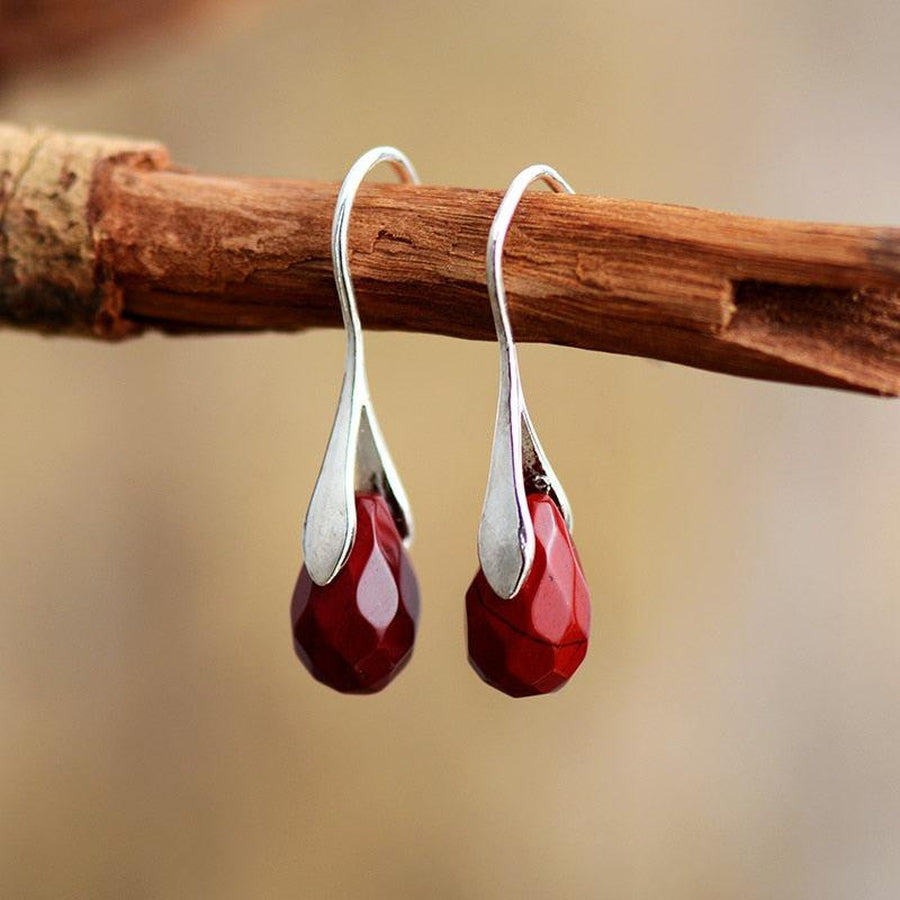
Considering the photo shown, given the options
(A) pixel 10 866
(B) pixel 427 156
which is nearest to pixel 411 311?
(B) pixel 427 156

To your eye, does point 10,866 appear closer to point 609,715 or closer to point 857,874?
point 609,715

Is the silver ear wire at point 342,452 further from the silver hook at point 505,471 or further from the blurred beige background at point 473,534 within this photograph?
the blurred beige background at point 473,534

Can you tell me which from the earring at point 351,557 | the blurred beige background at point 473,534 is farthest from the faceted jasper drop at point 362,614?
the blurred beige background at point 473,534

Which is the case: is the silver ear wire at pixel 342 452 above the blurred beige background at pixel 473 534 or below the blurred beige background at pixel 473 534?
below

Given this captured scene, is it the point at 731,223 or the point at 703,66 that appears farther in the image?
the point at 703,66

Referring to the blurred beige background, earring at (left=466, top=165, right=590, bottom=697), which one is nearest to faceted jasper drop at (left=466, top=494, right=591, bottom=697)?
earring at (left=466, top=165, right=590, bottom=697)

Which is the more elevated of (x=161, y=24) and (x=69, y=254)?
(x=161, y=24)
